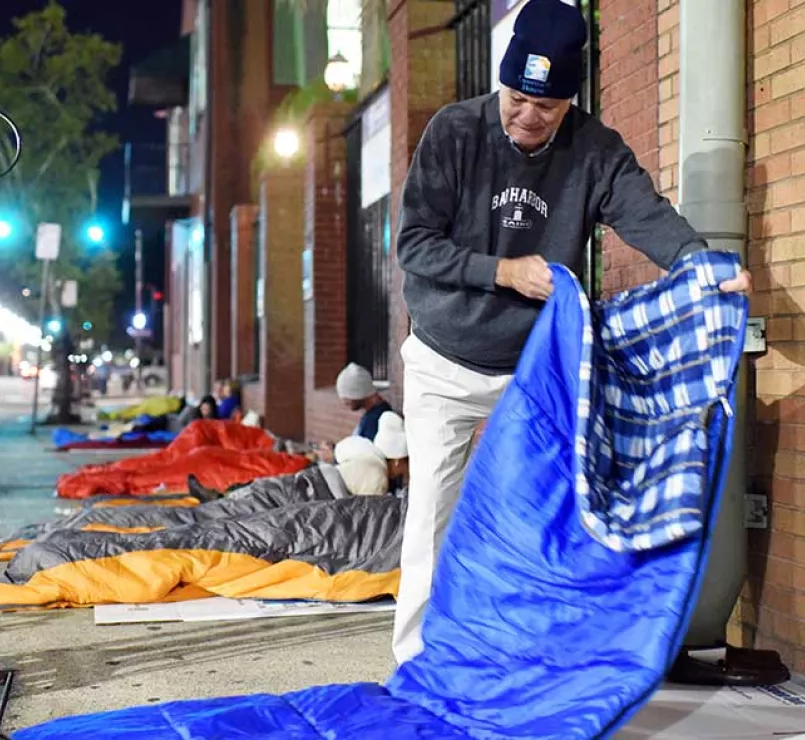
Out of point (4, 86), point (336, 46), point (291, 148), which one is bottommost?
point (291, 148)

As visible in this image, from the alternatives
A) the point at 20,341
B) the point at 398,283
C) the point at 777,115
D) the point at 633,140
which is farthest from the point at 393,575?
the point at 20,341

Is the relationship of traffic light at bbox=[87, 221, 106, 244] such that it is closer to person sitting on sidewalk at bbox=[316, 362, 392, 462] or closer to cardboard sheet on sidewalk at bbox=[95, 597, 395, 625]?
person sitting on sidewalk at bbox=[316, 362, 392, 462]

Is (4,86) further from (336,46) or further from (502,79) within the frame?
(502,79)

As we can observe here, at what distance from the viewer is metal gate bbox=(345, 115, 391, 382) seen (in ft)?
40.8

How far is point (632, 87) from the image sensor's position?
19.2 ft

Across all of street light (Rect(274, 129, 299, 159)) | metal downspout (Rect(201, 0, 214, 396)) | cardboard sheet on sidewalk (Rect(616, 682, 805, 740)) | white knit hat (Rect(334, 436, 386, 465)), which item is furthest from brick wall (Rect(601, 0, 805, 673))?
metal downspout (Rect(201, 0, 214, 396))

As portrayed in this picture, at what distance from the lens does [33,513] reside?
10.2 m

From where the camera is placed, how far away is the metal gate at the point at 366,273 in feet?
40.8

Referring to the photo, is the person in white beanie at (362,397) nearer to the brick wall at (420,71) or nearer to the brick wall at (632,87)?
the brick wall at (420,71)

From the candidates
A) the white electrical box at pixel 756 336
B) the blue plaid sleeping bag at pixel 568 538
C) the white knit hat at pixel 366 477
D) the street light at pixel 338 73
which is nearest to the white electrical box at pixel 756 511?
the white electrical box at pixel 756 336

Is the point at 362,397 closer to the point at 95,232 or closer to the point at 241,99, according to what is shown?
the point at 241,99

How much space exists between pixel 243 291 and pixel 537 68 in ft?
58.8

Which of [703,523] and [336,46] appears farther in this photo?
[336,46]

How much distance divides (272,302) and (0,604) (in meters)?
11.5
